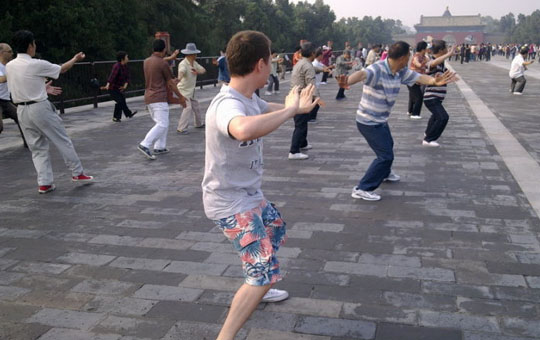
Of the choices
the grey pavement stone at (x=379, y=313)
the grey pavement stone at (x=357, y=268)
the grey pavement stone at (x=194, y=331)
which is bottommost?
the grey pavement stone at (x=194, y=331)

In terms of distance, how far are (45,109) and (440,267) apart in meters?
4.59

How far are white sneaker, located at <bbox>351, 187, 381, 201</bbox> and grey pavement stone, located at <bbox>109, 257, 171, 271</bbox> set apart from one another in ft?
7.89

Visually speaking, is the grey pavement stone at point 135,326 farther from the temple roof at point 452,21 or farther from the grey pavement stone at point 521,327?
the temple roof at point 452,21

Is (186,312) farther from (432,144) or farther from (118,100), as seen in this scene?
(118,100)

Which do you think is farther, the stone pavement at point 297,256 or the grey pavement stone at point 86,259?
the grey pavement stone at point 86,259

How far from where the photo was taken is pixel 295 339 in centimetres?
289

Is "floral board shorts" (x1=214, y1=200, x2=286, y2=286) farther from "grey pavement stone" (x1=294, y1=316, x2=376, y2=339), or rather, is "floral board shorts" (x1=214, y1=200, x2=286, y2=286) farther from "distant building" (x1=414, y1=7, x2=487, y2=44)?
"distant building" (x1=414, y1=7, x2=487, y2=44)

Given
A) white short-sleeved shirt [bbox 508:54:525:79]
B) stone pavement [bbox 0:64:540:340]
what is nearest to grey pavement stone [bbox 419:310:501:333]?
stone pavement [bbox 0:64:540:340]

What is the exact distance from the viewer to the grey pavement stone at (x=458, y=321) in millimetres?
2957

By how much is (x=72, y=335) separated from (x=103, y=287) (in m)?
0.64

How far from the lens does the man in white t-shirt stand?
8.07ft

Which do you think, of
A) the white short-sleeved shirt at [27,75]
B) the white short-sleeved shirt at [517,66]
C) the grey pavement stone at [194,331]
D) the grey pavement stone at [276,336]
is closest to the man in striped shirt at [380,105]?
the grey pavement stone at [276,336]

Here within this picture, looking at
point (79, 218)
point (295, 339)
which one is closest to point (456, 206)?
point (295, 339)

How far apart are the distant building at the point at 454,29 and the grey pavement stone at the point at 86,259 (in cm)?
13505
